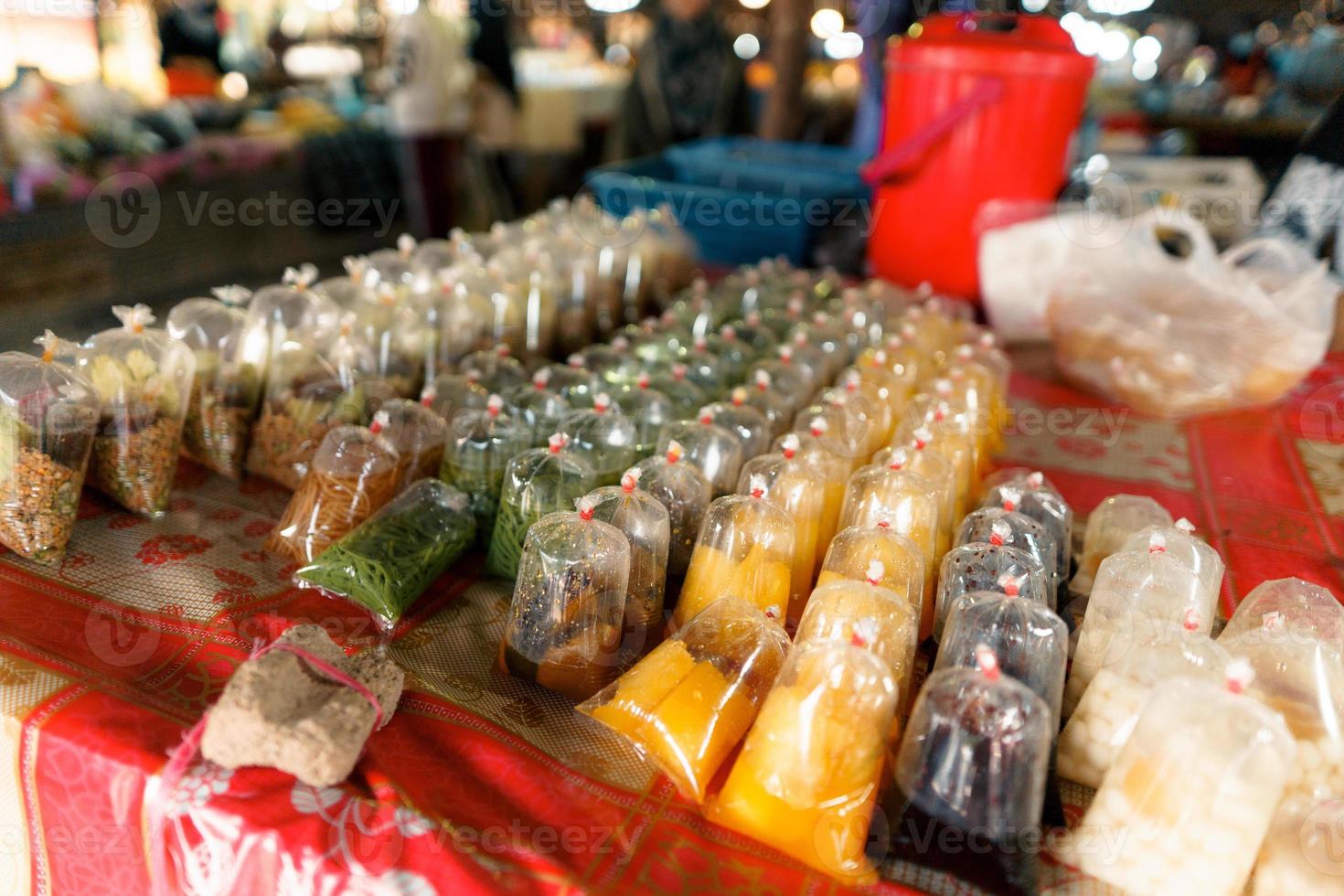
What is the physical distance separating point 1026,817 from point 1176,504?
3.13ft

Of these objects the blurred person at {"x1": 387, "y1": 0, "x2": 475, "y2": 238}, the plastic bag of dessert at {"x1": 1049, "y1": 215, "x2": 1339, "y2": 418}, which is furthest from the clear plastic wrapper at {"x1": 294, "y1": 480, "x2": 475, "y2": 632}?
the blurred person at {"x1": 387, "y1": 0, "x2": 475, "y2": 238}

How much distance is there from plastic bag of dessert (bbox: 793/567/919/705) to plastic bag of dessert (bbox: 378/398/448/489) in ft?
2.09

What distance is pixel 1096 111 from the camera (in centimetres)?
542

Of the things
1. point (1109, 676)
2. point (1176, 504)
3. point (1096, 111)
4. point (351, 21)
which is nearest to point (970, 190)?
point (1176, 504)

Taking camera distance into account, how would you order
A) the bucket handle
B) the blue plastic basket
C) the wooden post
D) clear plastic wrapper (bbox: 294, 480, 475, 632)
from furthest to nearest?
the wooden post, the blue plastic basket, the bucket handle, clear plastic wrapper (bbox: 294, 480, 475, 632)

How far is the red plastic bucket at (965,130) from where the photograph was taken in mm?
2189

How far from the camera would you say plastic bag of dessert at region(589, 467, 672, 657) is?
108 centimetres

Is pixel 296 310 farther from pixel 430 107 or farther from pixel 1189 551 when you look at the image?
pixel 430 107

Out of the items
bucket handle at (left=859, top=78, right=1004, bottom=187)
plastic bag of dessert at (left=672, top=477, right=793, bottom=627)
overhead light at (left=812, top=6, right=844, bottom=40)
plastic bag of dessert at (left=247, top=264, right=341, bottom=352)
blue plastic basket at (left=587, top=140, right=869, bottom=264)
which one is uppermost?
overhead light at (left=812, top=6, right=844, bottom=40)

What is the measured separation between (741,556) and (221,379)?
→ 91 cm

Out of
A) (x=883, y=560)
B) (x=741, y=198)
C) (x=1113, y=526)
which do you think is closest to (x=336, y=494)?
(x=883, y=560)

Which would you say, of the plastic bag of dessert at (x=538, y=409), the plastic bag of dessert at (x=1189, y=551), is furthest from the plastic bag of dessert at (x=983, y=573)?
the plastic bag of dessert at (x=538, y=409)

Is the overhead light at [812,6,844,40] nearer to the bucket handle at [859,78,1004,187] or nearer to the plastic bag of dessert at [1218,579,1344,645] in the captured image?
the bucket handle at [859,78,1004,187]

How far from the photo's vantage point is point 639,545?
1.08 m
